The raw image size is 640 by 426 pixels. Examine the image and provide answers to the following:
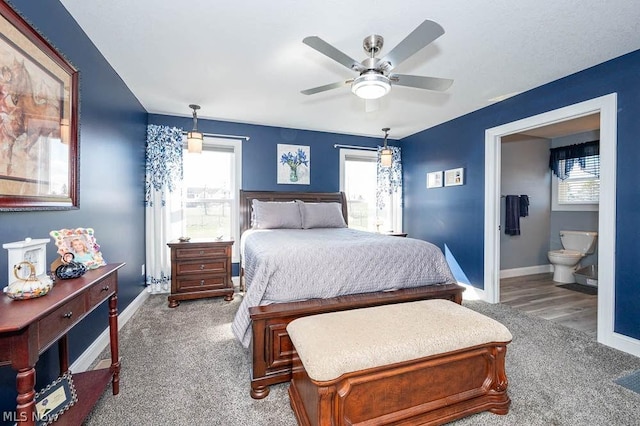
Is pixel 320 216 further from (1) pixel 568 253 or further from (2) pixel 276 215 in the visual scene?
(1) pixel 568 253

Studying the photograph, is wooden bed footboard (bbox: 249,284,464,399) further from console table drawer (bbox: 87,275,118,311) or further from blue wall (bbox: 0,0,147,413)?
blue wall (bbox: 0,0,147,413)

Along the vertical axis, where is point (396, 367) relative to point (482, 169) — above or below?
below

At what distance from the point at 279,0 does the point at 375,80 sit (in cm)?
78

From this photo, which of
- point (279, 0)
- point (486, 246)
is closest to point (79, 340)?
point (279, 0)

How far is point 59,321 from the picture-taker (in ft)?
3.89

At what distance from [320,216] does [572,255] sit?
13.0ft

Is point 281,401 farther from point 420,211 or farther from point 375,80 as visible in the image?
point 420,211

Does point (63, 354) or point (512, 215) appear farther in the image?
point (512, 215)

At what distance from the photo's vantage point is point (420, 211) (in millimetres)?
4930

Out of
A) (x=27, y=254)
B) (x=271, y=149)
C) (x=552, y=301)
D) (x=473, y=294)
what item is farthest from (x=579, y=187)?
(x=27, y=254)

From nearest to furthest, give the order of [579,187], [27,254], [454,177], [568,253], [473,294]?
[27,254], [473,294], [454,177], [568,253], [579,187]

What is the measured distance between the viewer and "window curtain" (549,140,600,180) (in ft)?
14.7

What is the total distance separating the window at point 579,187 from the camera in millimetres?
4578

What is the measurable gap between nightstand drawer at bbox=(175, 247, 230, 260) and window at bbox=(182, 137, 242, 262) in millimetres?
638
